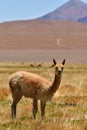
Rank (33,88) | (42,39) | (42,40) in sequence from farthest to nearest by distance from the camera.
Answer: (42,39) < (42,40) < (33,88)

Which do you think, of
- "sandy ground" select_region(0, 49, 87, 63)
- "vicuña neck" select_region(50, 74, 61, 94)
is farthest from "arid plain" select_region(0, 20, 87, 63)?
"vicuña neck" select_region(50, 74, 61, 94)

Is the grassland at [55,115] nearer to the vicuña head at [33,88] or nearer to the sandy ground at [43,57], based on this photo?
the vicuña head at [33,88]

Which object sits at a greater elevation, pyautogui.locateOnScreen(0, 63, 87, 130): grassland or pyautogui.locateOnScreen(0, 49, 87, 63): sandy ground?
pyautogui.locateOnScreen(0, 63, 87, 130): grassland

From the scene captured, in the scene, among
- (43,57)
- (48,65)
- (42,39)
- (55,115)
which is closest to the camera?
(55,115)

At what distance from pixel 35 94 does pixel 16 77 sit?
76 cm

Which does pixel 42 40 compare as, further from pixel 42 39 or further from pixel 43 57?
pixel 43 57

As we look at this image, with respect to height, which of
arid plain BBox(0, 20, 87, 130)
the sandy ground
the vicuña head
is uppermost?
the vicuña head

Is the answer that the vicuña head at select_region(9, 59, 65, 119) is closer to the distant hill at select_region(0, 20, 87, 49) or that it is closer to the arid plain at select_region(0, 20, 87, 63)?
the arid plain at select_region(0, 20, 87, 63)

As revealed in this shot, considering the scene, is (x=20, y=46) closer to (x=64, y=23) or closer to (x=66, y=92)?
(x=64, y=23)

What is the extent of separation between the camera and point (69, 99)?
16.7m

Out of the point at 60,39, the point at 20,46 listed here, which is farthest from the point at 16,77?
the point at 60,39

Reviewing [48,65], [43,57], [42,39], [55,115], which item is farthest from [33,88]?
[42,39]

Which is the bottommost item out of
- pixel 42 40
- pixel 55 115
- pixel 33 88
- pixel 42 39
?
pixel 42 40

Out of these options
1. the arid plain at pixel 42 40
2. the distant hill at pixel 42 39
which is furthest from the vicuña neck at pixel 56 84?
the distant hill at pixel 42 39
